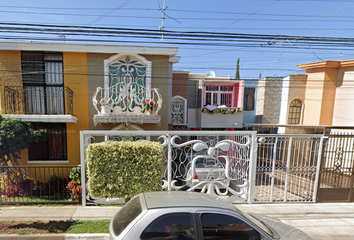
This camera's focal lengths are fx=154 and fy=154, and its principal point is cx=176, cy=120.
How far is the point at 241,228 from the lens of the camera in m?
2.33

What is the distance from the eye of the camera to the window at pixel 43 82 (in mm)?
7109

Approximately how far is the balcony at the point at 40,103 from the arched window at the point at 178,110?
5187mm

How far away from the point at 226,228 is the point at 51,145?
28.3ft

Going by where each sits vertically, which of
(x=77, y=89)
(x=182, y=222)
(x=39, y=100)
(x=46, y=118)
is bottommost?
(x=182, y=222)

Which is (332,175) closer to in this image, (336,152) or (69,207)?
(336,152)

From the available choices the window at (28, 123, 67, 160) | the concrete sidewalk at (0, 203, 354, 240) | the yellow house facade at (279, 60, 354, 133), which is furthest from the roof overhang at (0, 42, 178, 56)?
the yellow house facade at (279, 60, 354, 133)

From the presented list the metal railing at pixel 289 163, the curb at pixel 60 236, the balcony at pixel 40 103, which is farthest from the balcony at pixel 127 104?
the metal railing at pixel 289 163

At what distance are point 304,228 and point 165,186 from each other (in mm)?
3868

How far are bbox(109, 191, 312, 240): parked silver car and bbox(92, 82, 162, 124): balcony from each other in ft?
15.9

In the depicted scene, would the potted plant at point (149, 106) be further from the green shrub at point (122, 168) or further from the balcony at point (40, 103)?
the balcony at point (40, 103)

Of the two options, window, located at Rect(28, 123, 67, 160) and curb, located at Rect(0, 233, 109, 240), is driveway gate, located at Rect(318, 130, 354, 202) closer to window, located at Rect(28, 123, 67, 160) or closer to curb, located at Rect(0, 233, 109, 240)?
curb, located at Rect(0, 233, 109, 240)

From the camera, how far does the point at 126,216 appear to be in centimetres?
238

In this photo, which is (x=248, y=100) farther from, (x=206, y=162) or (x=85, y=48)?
(x=85, y=48)

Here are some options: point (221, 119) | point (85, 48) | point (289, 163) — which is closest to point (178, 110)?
point (221, 119)
